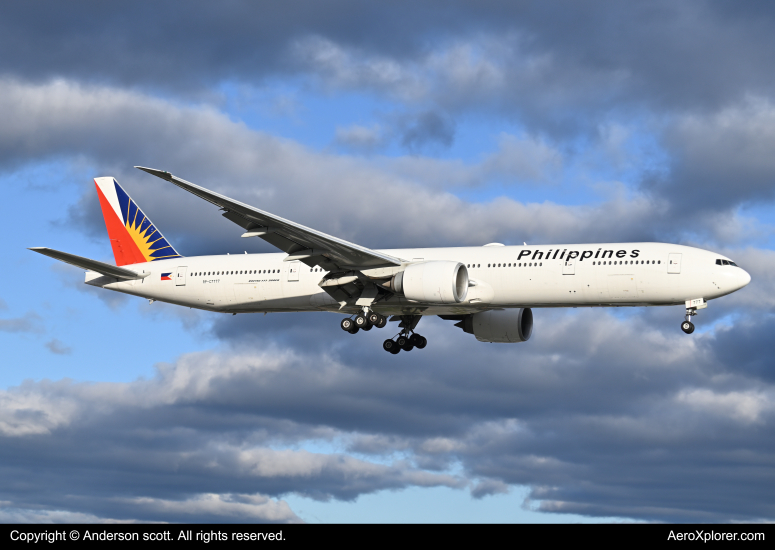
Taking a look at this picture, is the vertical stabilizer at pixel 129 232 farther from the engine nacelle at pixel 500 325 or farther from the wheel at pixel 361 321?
the engine nacelle at pixel 500 325

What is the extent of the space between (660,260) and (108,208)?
32.6m

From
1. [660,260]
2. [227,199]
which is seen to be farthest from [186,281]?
[660,260]

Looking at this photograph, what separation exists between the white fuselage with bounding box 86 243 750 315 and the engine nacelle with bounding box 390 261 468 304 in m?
1.17

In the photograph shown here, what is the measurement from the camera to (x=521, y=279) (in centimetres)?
4238

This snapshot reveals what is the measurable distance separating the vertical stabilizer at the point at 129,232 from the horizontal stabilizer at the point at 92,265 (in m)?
1.97

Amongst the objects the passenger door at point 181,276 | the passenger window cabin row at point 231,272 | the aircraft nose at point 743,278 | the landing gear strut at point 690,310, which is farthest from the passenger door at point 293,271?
the aircraft nose at point 743,278

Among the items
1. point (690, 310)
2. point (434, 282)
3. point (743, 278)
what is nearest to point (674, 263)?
point (690, 310)

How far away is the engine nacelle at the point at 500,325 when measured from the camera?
166 feet

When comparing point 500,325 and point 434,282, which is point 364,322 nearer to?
point 434,282

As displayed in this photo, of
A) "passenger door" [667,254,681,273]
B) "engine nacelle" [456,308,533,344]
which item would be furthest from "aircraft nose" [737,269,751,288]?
"engine nacelle" [456,308,533,344]

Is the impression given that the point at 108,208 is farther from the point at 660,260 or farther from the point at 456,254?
the point at 660,260

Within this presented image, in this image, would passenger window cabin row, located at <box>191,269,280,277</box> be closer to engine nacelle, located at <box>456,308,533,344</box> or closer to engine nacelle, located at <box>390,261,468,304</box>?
engine nacelle, located at <box>390,261,468,304</box>

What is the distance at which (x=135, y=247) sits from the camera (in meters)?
52.8

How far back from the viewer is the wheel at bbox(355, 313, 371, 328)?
152 ft
